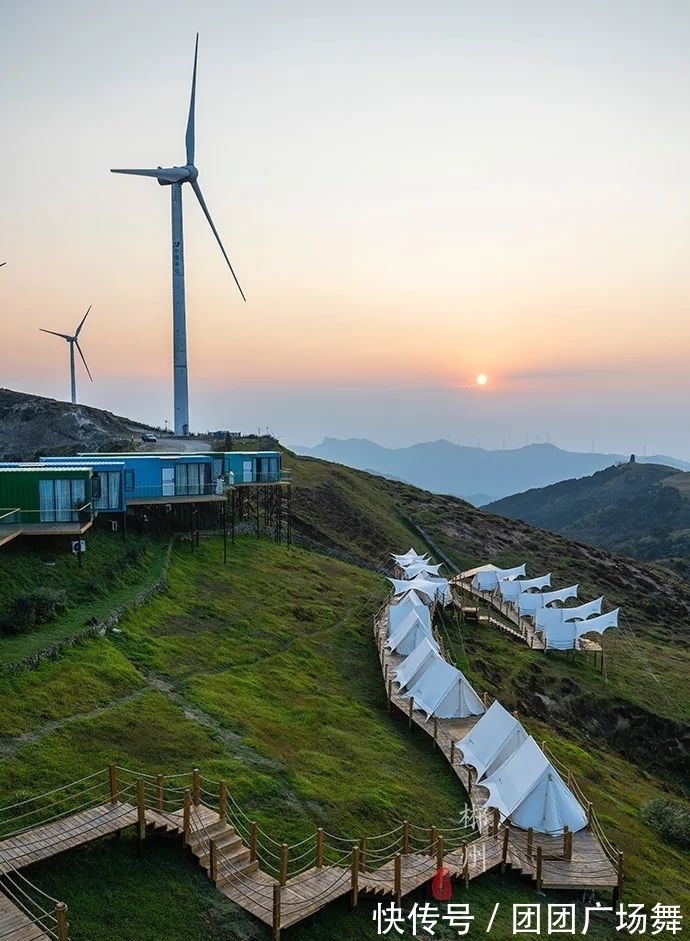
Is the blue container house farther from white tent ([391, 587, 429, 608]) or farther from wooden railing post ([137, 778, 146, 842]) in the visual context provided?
wooden railing post ([137, 778, 146, 842])

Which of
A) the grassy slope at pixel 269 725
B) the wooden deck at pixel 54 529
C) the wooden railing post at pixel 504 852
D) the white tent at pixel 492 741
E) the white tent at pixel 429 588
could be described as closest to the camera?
the grassy slope at pixel 269 725

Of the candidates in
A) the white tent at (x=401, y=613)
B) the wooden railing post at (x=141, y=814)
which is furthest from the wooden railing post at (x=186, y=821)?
the white tent at (x=401, y=613)

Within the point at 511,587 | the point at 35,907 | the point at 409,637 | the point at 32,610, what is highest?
the point at 32,610

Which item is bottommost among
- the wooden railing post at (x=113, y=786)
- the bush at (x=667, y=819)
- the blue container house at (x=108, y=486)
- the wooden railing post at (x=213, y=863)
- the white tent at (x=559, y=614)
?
the bush at (x=667, y=819)

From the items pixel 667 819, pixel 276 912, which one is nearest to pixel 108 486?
pixel 276 912

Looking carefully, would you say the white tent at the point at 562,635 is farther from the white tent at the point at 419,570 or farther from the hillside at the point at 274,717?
the white tent at the point at 419,570

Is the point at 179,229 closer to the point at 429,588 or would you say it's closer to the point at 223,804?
the point at 429,588
